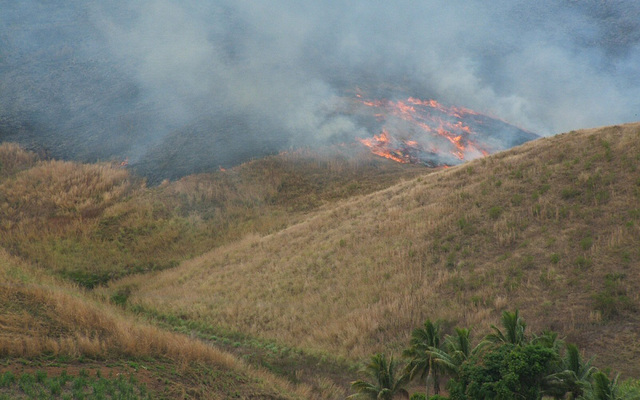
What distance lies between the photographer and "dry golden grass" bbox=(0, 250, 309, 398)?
9.99 m

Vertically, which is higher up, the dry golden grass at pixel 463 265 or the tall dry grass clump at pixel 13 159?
the tall dry grass clump at pixel 13 159

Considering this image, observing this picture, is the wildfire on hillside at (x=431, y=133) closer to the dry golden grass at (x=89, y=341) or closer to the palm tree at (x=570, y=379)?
the dry golden grass at (x=89, y=341)

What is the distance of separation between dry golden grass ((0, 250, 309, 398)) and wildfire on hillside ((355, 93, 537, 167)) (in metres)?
34.5

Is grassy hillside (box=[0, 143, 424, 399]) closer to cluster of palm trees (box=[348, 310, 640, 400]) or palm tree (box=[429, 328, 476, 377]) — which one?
cluster of palm trees (box=[348, 310, 640, 400])

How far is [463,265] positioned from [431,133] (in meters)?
36.3

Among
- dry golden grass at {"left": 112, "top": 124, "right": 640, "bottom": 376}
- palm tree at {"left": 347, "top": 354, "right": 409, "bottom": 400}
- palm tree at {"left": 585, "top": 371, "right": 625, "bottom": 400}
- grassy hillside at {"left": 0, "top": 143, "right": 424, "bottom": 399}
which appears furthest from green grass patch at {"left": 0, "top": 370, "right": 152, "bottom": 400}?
palm tree at {"left": 585, "top": 371, "right": 625, "bottom": 400}

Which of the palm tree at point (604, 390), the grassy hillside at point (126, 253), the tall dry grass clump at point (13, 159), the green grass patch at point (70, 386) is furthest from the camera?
the tall dry grass clump at point (13, 159)

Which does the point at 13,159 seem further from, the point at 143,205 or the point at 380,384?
the point at 380,384

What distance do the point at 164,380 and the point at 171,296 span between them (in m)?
12.6

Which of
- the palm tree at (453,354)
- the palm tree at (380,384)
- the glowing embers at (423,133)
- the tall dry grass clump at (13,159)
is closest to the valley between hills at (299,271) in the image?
the tall dry grass clump at (13,159)

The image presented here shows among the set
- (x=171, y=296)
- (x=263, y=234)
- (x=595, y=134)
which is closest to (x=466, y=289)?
(x=595, y=134)

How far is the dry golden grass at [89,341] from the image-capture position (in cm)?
999

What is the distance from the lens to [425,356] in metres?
10.1

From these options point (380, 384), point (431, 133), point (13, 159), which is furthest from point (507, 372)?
point (431, 133)
